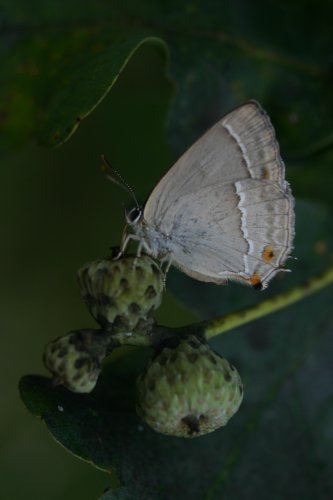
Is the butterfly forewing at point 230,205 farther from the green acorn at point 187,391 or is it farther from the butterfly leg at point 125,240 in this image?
the green acorn at point 187,391

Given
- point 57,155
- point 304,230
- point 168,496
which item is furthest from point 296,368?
point 57,155

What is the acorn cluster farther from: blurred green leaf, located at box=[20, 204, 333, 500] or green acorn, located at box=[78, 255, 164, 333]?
blurred green leaf, located at box=[20, 204, 333, 500]

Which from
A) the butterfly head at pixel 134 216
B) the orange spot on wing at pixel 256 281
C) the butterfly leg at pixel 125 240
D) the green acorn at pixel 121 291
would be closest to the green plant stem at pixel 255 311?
the orange spot on wing at pixel 256 281

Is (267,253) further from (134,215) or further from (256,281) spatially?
(134,215)

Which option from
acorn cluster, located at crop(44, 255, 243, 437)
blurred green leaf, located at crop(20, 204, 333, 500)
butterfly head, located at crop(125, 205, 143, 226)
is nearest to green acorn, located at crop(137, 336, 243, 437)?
acorn cluster, located at crop(44, 255, 243, 437)

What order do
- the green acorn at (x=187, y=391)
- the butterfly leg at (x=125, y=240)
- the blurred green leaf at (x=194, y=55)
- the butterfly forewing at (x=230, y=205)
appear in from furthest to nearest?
the blurred green leaf at (x=194, y=55), the butterfly forewing at (x=230, y=205), the butterfly leg at (x=125, y=240), the green acorn at (x=187, y=391)

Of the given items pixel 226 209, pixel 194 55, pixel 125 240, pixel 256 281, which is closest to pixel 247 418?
pixel 256 281
